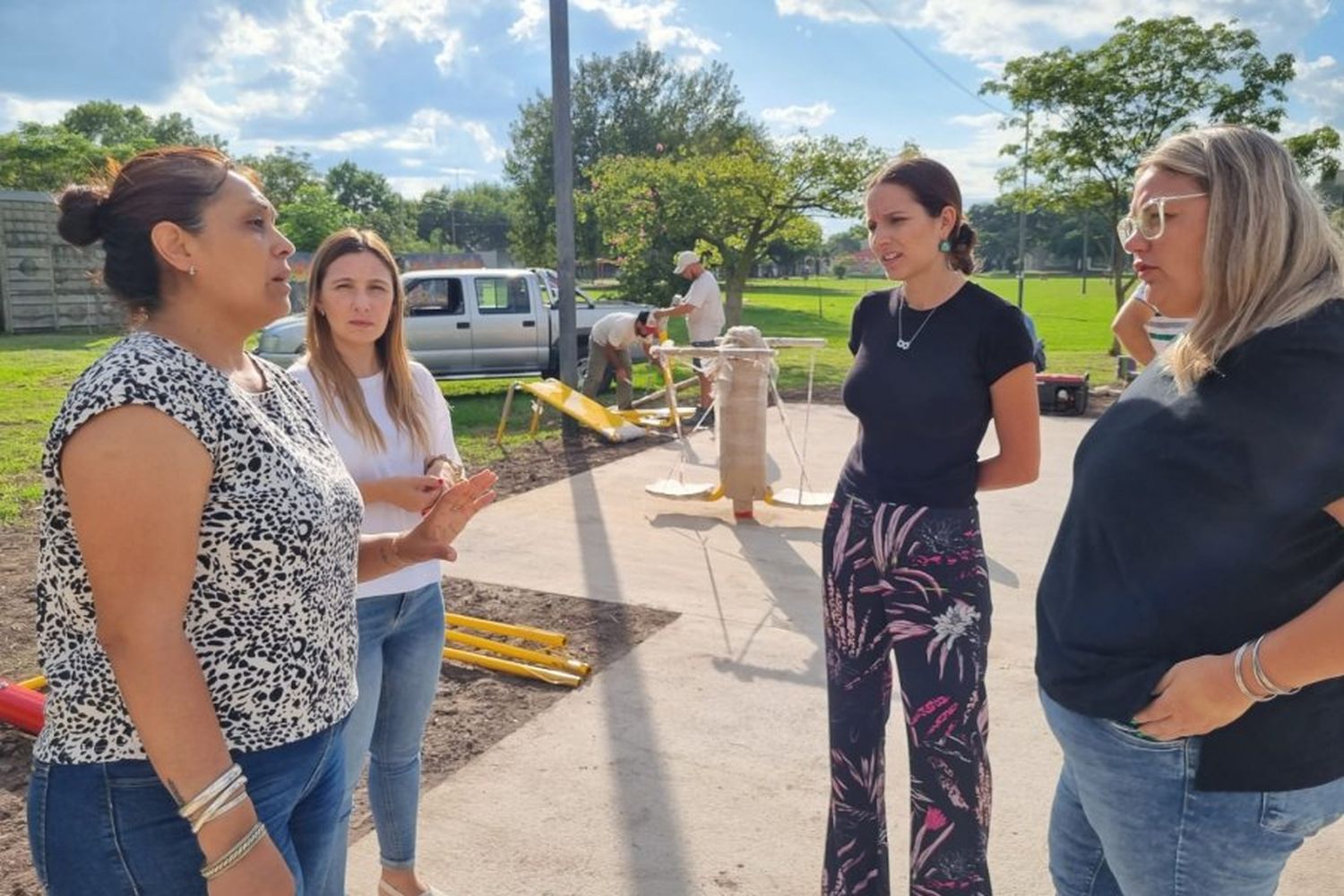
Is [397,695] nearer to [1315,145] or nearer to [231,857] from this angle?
[231,857]

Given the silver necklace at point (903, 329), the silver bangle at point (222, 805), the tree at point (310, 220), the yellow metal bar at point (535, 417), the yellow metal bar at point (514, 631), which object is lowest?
the yellow metal bar at point (514, 631)

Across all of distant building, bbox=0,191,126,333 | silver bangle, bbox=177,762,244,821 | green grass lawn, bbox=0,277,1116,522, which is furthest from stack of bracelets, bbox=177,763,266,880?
distant building, bbox=0,191,126,333

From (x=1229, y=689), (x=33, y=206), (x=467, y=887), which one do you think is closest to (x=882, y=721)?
(x=1229, y=689)

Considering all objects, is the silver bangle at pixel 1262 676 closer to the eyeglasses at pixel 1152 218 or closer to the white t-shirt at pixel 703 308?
the eyeglasses at pixel 1152 218

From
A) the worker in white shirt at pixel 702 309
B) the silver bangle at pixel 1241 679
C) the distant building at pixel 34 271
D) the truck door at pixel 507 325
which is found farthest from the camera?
the distant building at pixel 34 271

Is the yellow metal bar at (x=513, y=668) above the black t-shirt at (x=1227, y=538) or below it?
below

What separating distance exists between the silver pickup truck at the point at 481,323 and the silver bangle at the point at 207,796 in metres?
12.8

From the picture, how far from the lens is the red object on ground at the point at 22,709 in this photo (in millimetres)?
3691

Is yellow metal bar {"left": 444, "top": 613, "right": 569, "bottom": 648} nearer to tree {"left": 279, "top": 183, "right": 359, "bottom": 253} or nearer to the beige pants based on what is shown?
the beige pants

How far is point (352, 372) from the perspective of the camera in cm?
266

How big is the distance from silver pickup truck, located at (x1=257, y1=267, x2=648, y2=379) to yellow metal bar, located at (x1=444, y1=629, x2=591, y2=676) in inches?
377

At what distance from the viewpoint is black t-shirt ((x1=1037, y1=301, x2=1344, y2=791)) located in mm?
1396

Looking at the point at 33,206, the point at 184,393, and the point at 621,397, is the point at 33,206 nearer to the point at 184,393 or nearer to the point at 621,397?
the point at 621,397

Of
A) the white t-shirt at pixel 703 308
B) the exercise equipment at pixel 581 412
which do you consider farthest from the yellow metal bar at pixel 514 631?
the white t-shirt at pixel 703 308
